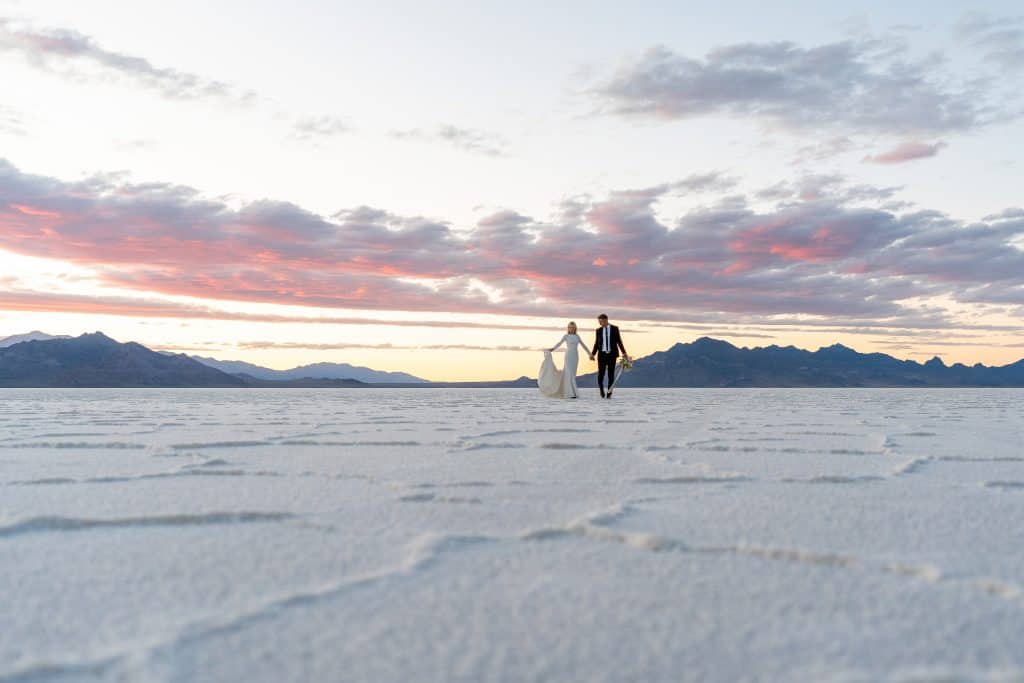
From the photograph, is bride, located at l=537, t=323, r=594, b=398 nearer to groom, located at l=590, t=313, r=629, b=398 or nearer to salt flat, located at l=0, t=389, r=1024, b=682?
groom, located at l=590, t=313, r=629, b=398

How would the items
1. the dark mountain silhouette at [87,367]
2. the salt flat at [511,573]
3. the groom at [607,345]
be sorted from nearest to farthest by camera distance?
the salt flat at [511,573] < the groom at [607,345] < the dark mountain silhouette at [87,367]

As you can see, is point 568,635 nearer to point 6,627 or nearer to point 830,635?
point 830,635

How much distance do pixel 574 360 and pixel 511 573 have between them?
36.5ft

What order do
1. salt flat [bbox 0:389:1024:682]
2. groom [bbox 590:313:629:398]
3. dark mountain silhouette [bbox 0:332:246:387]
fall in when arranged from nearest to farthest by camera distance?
salt flat [bbox 0:389:1024:682], groom [bbox 590:313:629:398], dark mountain silhouette [bbox 0:332:246:387]

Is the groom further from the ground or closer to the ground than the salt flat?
further from the ground

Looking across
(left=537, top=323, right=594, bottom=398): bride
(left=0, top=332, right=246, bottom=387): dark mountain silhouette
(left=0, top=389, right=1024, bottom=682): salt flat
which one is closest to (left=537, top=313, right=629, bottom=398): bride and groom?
(left=537, top=323, right=594, bottom=398): bride

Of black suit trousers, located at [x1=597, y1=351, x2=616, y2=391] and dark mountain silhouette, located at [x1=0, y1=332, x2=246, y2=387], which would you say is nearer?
black suit trousers, located at [x1=597, y1=351, x2=616, y2=391]

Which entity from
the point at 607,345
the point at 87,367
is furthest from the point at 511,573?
the point at 87,367

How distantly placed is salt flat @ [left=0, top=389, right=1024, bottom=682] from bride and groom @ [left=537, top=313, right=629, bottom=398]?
8870 millimetres

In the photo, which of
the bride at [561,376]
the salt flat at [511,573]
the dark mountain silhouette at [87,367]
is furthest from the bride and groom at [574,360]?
the dark mountain silhouette at [87,367]

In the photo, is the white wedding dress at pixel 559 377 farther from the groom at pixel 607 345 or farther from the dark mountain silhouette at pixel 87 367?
the dark mountain silhouette at pixel 87 367

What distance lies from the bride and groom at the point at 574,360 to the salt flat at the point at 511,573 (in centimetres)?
887

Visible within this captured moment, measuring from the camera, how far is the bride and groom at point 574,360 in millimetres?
12188

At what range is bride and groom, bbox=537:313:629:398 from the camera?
1219 centimetres
